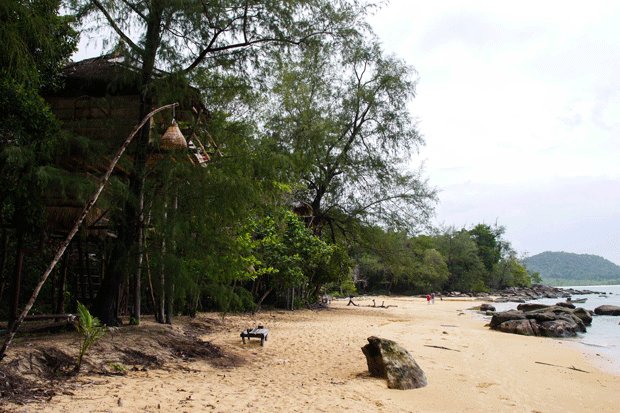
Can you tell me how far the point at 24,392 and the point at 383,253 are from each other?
1983 cm

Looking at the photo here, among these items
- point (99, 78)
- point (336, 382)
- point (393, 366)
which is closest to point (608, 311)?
point (393, 366)

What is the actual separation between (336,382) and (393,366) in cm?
89

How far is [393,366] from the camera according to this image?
6.98 m

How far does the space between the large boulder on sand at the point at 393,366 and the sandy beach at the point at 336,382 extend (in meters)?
0.15

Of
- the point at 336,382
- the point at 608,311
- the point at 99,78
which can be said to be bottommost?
the point at 608,311

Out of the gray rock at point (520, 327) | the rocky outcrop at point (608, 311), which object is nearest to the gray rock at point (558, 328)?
the gray rock at point (520, 327)

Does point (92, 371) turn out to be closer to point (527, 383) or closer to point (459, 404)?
point (459, 404)

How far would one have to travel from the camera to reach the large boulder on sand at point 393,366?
6836mm

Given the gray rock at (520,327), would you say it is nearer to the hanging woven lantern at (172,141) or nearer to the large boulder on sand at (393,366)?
the large boulder on sand at (393,366)

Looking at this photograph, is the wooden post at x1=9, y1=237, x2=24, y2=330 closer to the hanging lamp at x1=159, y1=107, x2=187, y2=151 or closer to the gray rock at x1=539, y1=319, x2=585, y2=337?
the hanging lamp at x1=159, y1=107, x2=187, y2=151

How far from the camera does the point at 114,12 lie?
8.80m

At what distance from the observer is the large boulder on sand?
6836mm

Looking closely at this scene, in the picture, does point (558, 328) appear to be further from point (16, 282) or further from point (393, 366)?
point (16, 282)

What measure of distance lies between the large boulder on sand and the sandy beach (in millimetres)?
155
